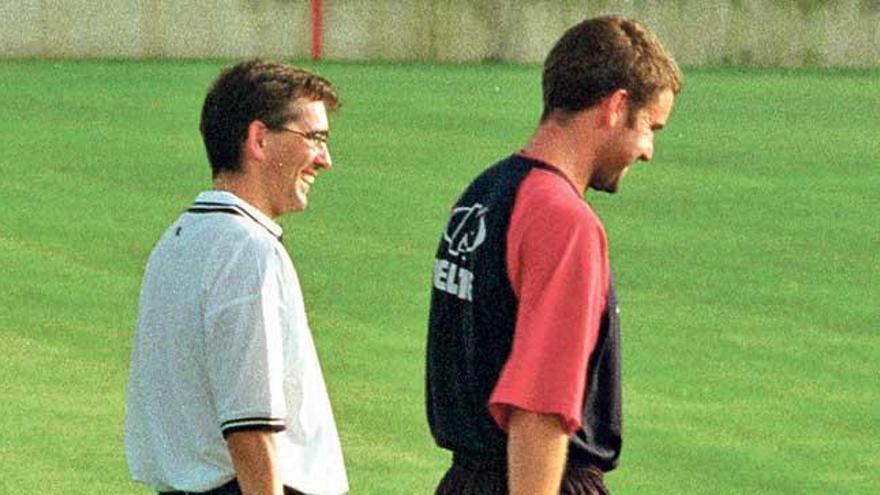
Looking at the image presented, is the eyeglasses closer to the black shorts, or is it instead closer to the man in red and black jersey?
the man in red and black jersey

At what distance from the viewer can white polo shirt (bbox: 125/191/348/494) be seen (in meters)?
5.34

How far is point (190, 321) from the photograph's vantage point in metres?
5.41

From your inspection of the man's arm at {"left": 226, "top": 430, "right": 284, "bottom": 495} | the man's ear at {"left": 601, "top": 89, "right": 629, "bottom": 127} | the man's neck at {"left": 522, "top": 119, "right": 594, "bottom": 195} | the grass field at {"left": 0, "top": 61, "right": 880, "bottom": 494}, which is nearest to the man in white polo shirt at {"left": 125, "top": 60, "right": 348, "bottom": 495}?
the man's arm at {"left": 226, "top": 430, "right": 284, "bottom": 495}

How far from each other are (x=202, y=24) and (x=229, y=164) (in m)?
26.1

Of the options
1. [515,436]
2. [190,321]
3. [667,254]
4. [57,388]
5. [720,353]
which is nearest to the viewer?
[515,436]

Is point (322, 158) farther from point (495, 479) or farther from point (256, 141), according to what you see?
point (495, 479)

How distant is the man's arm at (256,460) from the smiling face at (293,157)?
56cm

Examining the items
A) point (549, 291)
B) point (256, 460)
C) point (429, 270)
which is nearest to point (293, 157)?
point (256, 460)

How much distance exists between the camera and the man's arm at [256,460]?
5.33 metres

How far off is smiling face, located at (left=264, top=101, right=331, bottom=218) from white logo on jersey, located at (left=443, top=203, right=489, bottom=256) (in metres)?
0.62

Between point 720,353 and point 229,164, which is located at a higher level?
point 229,164

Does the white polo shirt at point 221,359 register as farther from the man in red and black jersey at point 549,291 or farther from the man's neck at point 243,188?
the man in red and black jersey at point 549,291

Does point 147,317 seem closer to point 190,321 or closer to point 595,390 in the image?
point 190,321

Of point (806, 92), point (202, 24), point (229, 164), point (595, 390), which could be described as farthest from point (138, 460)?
point (202, 24)
